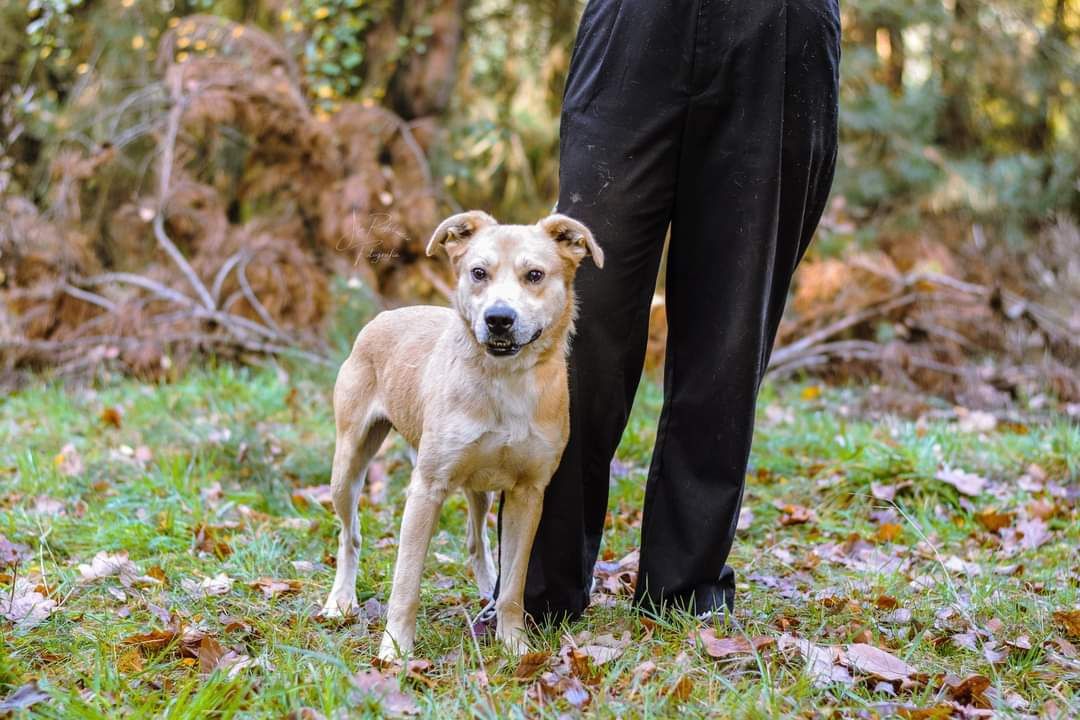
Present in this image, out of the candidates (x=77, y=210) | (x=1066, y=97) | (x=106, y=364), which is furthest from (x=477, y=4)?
(x=1066, y=97)

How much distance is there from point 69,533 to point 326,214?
4.09 m

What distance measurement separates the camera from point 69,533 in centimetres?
430

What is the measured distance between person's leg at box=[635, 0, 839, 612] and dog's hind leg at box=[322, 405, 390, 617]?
1140 millimetres

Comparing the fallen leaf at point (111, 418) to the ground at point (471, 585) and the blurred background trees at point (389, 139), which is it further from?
the blurred background trees at point (389, 139)

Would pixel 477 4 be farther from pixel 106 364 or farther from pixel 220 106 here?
pixel 106 364

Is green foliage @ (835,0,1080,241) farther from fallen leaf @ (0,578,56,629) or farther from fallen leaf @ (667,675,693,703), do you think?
fallen leaf @ (0,578,56,629)

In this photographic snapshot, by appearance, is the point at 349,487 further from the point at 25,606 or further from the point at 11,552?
the point at 11,552

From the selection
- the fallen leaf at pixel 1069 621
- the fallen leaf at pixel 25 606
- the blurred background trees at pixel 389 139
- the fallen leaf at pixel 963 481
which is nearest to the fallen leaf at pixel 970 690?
the fallen leaf at pixel 1069 621

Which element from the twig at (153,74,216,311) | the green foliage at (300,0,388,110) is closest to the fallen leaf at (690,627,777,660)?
the twig at (153,74,216,311)

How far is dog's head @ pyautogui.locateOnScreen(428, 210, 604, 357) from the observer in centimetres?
302

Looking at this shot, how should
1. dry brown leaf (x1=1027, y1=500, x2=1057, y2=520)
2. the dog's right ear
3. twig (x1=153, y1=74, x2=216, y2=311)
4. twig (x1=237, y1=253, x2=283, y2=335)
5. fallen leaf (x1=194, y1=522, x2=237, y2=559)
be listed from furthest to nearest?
twig (x1=153, y1=74, x2=216, y2=311)
twig (x1=237, y1=253, x2=283, y2=335)
dry brown leaf (x1=1027, y1=500, x2=1057, y2=520)
fallen leaf (x1=194, y1=522, x2=237, y2=559)
the dog's right ear

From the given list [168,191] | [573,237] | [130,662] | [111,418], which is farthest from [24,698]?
[168,191]

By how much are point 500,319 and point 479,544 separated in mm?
1273

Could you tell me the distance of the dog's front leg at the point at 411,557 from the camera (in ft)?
10.2
